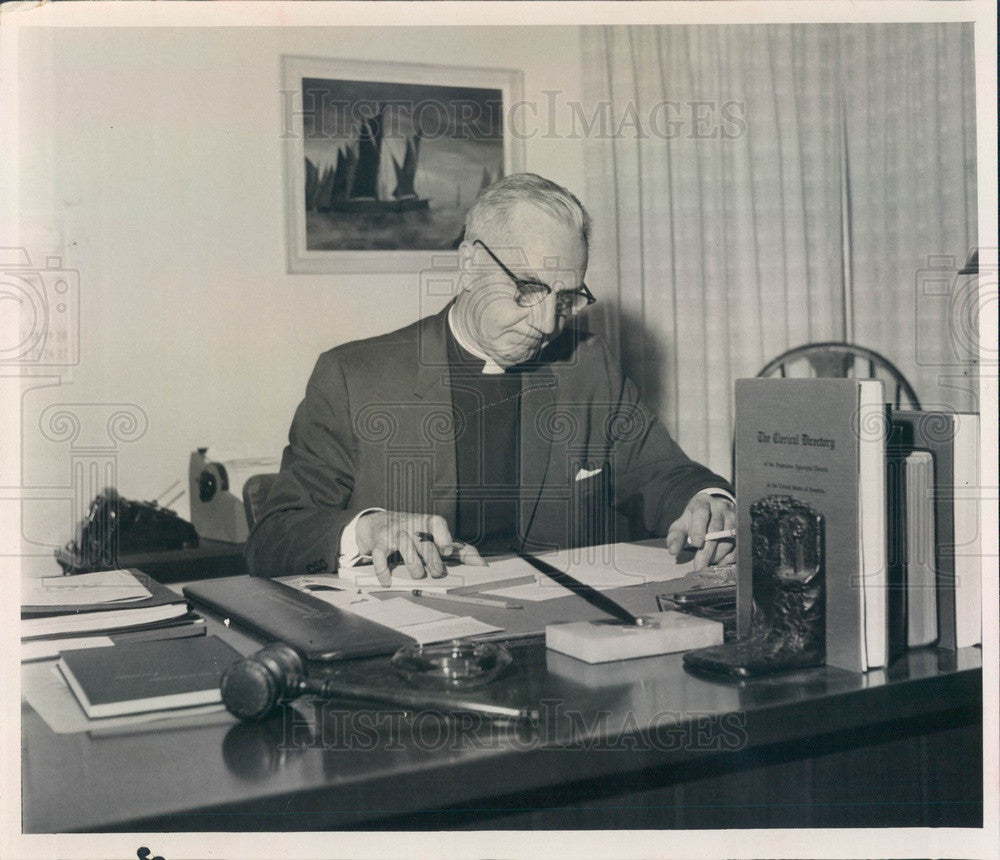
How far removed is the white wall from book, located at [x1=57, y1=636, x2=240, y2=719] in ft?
1.95

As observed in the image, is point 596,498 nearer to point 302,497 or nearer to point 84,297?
point 302,497

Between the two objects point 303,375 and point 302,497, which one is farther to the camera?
point 303,375

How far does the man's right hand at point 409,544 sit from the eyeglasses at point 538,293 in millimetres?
629

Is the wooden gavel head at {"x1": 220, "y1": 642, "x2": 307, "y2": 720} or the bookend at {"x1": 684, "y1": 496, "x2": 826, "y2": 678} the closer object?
the wooden gavel head at {"x1": 220, "y1": 642, "x2": 307, "y2": 720}

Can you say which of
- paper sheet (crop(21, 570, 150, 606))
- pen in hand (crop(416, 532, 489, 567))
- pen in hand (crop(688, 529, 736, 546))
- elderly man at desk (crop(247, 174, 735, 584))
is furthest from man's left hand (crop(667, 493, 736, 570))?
paper sheet (crop(21, 570, 150, 606))

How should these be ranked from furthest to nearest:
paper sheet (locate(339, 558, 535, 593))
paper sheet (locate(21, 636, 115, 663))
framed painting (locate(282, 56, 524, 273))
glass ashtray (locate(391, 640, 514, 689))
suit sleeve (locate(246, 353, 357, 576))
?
framed painting (locate(282, 56, 524, 273)) → suit sleeve (locate(246, 353, 357, 576)) → paper sheet (locate(339, 558, 535, 593)) → paper sheet (locate(21, 636, 115, 663)) → glass ashtray (locate(391, 640, 514, 689))

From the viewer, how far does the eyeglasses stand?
183 cm

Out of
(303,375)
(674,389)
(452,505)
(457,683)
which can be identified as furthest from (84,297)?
(674,389)

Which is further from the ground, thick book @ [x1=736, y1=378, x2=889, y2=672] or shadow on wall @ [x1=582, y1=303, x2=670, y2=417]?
shadow on wall @ [x1=582, y1=303, x2=670, y2=417]

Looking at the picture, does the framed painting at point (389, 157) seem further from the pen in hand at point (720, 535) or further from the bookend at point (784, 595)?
the bookend at point (784, 595)

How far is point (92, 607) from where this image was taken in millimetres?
1139

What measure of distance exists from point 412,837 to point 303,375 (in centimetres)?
101

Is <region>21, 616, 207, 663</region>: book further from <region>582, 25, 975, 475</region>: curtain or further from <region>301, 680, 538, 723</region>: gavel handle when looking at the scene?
<region>582, 25, 975, 475</region>: curtain

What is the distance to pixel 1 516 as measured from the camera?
1.43 meters
